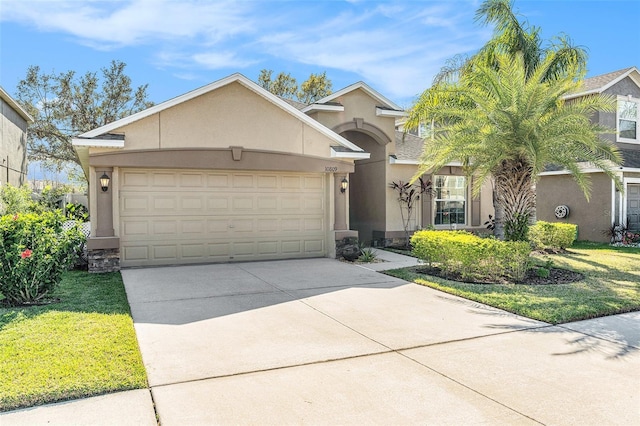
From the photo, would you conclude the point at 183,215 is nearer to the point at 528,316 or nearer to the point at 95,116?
the point at 528,316

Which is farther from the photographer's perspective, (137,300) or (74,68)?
(74,68)

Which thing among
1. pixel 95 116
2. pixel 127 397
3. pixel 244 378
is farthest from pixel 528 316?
pixel 95 116

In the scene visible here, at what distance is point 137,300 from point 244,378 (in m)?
3.99

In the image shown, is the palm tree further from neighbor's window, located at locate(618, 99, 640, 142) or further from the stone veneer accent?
neighbor's window, located at locate(618, 99, 640, 142)

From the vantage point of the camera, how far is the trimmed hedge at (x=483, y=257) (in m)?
9.34

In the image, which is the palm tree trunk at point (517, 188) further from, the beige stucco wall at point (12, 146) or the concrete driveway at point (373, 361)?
the beige stucco wall at point (12, 146)

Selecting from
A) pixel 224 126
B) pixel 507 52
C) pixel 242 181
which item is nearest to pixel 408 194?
pixel 507 52

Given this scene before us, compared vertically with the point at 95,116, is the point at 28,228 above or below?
below

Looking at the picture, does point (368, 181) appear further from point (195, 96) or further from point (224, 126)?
point (195, 96)

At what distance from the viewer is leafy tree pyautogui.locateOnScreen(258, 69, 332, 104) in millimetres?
35594

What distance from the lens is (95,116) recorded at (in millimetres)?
28953

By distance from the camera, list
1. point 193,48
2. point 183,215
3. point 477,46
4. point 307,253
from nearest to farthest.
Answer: point 183,215 → point 307,253 → point 477,46 → point 193,48

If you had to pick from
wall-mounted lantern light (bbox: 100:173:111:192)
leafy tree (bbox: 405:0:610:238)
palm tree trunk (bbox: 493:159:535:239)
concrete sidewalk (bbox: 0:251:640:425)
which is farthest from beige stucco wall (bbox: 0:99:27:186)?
palm tree trunk (bbox: 493:159:535:239)

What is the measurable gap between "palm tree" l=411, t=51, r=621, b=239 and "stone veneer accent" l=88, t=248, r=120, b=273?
8.04 metres
